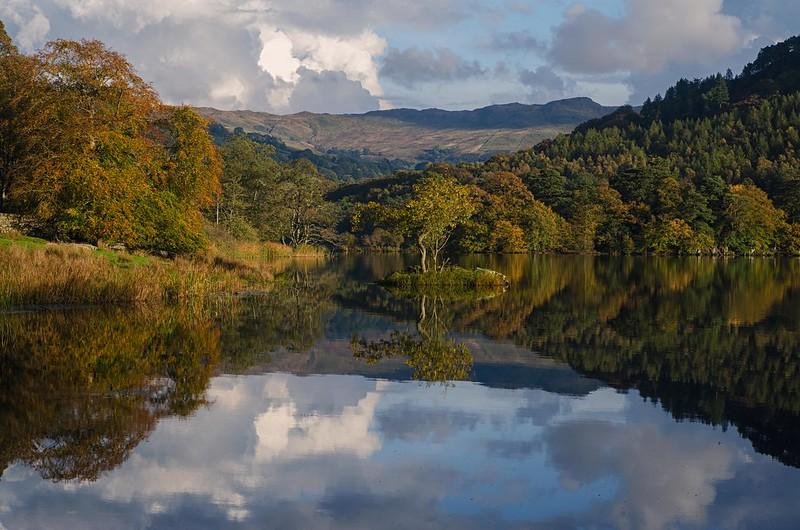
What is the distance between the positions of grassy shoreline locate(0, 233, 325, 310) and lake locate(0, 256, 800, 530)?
193cm

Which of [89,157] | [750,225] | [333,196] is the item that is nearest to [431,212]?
A: [89,157]

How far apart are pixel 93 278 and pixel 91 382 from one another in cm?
1457

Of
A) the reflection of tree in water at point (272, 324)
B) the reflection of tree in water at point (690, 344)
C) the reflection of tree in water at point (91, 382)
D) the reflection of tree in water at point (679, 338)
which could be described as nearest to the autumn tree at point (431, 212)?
the reflection of tree in water at point (679, 338)

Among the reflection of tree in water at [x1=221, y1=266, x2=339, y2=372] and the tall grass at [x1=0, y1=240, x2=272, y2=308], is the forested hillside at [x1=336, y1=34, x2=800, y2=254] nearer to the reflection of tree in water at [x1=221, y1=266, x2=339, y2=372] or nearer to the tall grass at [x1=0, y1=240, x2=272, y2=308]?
the reflection of tree in water at [x1=221, y1=266, x2=339, y2=372]

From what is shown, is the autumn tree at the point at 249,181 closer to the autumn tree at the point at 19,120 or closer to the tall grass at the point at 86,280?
the autumn tree at the point at 19,120

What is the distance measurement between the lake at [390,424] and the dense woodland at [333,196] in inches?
690

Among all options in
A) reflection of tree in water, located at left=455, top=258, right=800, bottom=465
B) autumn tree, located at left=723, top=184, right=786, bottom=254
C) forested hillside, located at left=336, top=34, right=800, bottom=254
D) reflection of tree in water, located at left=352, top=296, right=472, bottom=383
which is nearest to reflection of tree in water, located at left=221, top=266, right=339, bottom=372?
reflection of tree in water, located at left=352, top=296, right=472, bottom=383

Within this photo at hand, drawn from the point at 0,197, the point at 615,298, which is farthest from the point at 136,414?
the point at 0,197

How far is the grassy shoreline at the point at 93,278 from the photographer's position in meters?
29.2

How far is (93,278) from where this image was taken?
3086 centimetres

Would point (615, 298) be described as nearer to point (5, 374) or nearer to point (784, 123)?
point (5, 374)

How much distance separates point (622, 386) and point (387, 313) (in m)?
16.5

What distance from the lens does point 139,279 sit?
3256 cm

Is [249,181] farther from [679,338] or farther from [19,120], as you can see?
[679,338]
